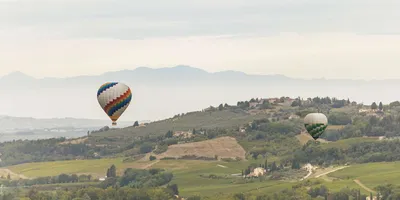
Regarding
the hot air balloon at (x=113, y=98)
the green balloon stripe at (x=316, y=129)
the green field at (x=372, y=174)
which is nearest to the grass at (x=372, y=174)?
the green field at (x=372, y=174)

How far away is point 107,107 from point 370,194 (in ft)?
168

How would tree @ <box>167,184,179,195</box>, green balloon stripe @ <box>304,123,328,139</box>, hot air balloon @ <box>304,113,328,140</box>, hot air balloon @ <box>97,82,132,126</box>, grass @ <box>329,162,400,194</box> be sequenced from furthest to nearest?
tree @ <box>167,184,179,195</box> → grass @ <box>329,162,400,194</box> → hot air balloon @ <box>304,113,328,140</box> → green balloon stripe @ <box>304,123,328,139</box> → hot air balloon @ <box>97,82,132,126</box>

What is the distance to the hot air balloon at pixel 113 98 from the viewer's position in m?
138

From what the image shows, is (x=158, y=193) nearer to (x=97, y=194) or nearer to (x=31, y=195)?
(x=97, y=194)

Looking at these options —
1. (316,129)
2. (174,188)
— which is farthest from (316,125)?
(174,188)

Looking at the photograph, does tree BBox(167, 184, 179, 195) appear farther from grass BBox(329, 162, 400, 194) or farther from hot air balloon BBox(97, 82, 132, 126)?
hot air balloon BBox(97, 82, 132, 126)

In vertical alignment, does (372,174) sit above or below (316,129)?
below

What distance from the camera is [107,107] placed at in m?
139

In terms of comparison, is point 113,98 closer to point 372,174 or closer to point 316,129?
point 316,129

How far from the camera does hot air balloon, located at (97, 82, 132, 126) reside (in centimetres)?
Answer: 13825

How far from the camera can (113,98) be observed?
453 feet

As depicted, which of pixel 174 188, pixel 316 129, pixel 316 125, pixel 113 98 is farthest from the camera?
pixel 174 188

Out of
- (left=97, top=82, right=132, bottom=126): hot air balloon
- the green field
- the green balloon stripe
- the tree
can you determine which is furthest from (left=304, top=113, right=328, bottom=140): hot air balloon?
(left=97, top=82, right=132, bottom=126): hot air balloon

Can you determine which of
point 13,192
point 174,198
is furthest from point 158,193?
point 13,192
